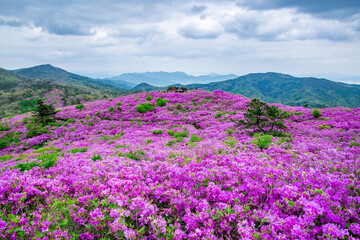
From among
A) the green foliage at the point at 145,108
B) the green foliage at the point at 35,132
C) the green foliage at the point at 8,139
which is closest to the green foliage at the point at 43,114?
the green foliage at the point at 8,139

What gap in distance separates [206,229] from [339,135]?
45.5 feet

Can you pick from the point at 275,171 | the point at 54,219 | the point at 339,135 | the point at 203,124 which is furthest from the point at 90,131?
the point at 339,135

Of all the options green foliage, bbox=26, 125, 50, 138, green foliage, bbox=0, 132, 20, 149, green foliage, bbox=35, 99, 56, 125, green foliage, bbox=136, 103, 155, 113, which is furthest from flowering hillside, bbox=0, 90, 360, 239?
green foliage, bbox=35, 99, 56, 125

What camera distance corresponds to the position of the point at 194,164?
7.00m

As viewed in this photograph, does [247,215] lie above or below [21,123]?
above

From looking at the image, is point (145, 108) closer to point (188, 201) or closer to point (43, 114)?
point (43, 114)

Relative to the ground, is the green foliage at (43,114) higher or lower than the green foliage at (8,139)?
higher

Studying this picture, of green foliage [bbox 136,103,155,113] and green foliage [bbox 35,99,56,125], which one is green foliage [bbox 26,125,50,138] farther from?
green foliage [bbox 136,103,155,113]

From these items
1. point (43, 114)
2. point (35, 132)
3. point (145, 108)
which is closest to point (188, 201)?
point (35, 132)

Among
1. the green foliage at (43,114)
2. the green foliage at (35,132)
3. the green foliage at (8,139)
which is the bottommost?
the green foliage at (8,139)

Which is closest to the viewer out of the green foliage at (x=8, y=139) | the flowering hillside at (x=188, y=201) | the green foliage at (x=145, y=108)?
the flowering hillside at (x=188, y=201)

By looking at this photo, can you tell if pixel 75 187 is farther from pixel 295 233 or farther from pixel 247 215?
pixel 295 233

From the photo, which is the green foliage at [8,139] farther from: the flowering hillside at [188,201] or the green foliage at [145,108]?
the flowering hillside at [188,201]

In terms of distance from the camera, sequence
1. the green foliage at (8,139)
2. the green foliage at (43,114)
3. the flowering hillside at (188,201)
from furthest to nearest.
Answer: the green foliage at (43,114) < the green foliage at (8,139) < the flowering hillside at (188,201)
